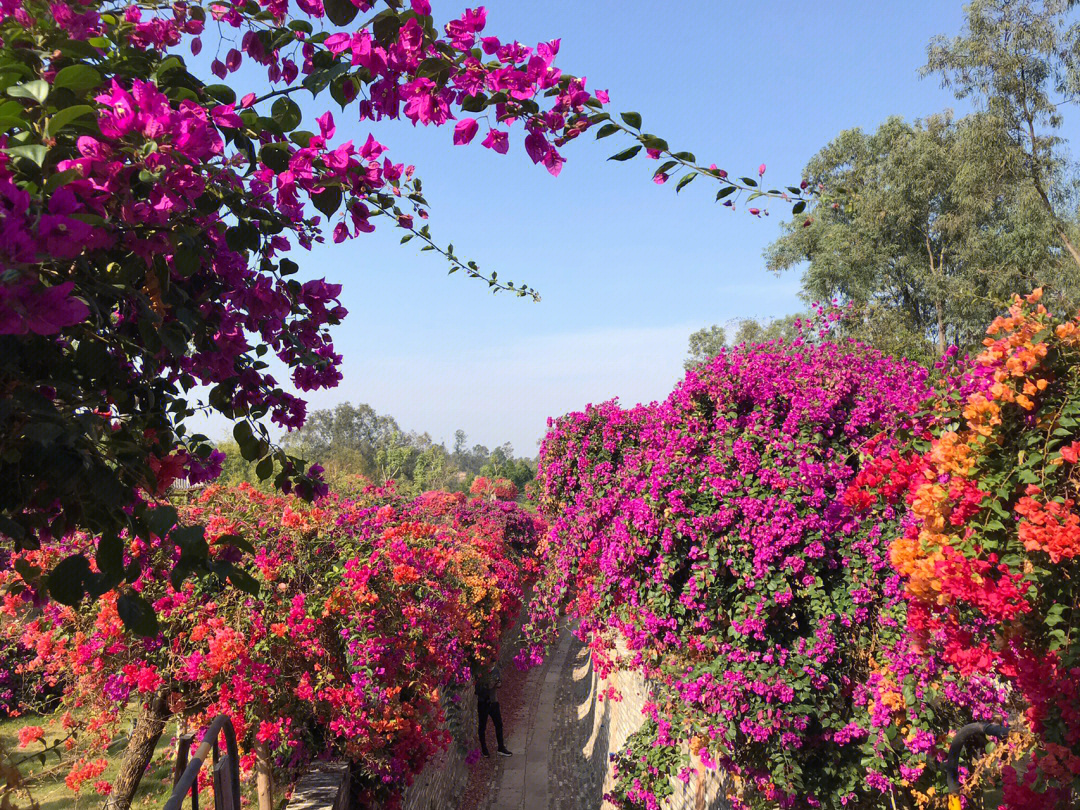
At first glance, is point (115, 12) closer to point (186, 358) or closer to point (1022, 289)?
point (186, 358)

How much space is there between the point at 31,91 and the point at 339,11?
552 mm

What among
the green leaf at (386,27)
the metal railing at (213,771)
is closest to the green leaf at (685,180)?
the green leaf at (386,27)

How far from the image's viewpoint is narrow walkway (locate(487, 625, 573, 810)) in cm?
931

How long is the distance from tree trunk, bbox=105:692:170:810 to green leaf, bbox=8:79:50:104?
4903 mm

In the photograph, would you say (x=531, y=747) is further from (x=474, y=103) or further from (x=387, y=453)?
(x=387, y=453)

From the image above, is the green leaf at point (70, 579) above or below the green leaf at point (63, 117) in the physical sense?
below

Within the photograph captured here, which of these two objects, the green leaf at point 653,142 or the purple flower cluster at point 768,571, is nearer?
the green leaf at point 653,142

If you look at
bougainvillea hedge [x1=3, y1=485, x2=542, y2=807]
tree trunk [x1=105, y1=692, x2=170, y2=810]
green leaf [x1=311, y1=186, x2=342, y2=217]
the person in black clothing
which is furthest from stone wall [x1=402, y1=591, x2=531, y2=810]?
green leaf [x1=311, y1=186, x2=342, y2=217]

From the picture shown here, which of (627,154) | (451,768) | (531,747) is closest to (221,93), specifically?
(627,154)

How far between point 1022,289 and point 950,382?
761 inches

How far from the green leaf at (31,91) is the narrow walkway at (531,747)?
989cm

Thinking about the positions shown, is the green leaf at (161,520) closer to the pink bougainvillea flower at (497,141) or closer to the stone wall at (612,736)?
the pink bougainvillea flower at (497,141)

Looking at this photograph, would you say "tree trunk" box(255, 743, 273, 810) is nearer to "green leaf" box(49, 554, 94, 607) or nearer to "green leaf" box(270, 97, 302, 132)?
"green leaf" box(49, 554, 94, 607)

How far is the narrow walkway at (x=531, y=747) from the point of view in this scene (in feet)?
30.6
